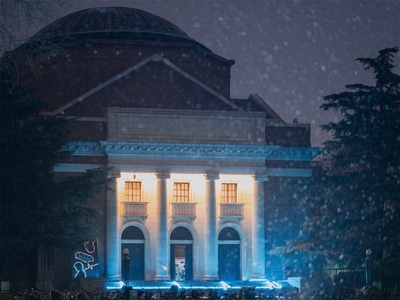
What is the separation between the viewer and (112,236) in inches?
2726

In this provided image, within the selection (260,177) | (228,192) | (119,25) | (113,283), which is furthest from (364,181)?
(119,25)

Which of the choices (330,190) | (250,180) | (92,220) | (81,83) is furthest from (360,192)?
(81,83)

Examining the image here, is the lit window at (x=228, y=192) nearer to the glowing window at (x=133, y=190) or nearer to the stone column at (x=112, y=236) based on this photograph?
the glowing window at (x=133, y=190)

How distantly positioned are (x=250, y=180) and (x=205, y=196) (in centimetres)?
354

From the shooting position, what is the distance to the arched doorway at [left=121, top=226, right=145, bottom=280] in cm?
7031

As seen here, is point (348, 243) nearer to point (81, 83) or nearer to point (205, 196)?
point (205, 196)

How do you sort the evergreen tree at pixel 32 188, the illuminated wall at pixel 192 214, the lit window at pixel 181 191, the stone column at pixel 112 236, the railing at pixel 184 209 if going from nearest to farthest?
the evergreen tree at pixel 32 188 → the stone column at pixel 112 236 → the illuminated wall at pixel 192 214 → the railing at pixel 184 209 → the lit window at pixel 181 191

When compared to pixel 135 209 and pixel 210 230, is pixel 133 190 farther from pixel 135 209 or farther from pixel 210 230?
pixel 210 230

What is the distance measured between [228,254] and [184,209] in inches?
174

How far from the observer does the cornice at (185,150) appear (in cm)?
6944

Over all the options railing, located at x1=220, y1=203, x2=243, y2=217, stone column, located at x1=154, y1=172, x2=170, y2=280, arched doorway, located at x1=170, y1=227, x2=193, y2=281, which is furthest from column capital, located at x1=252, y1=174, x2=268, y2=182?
stone column, located at x1=154, y1=172, x2=170, y2=280

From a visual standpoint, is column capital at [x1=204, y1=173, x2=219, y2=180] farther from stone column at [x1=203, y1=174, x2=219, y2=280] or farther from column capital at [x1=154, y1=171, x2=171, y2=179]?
column capital at [x1=154, y1=171, x2=171, y2=179]

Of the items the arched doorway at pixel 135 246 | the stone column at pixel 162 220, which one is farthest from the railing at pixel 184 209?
the arched doorway at pixel 135 246

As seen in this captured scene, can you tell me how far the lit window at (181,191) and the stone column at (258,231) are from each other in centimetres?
468
